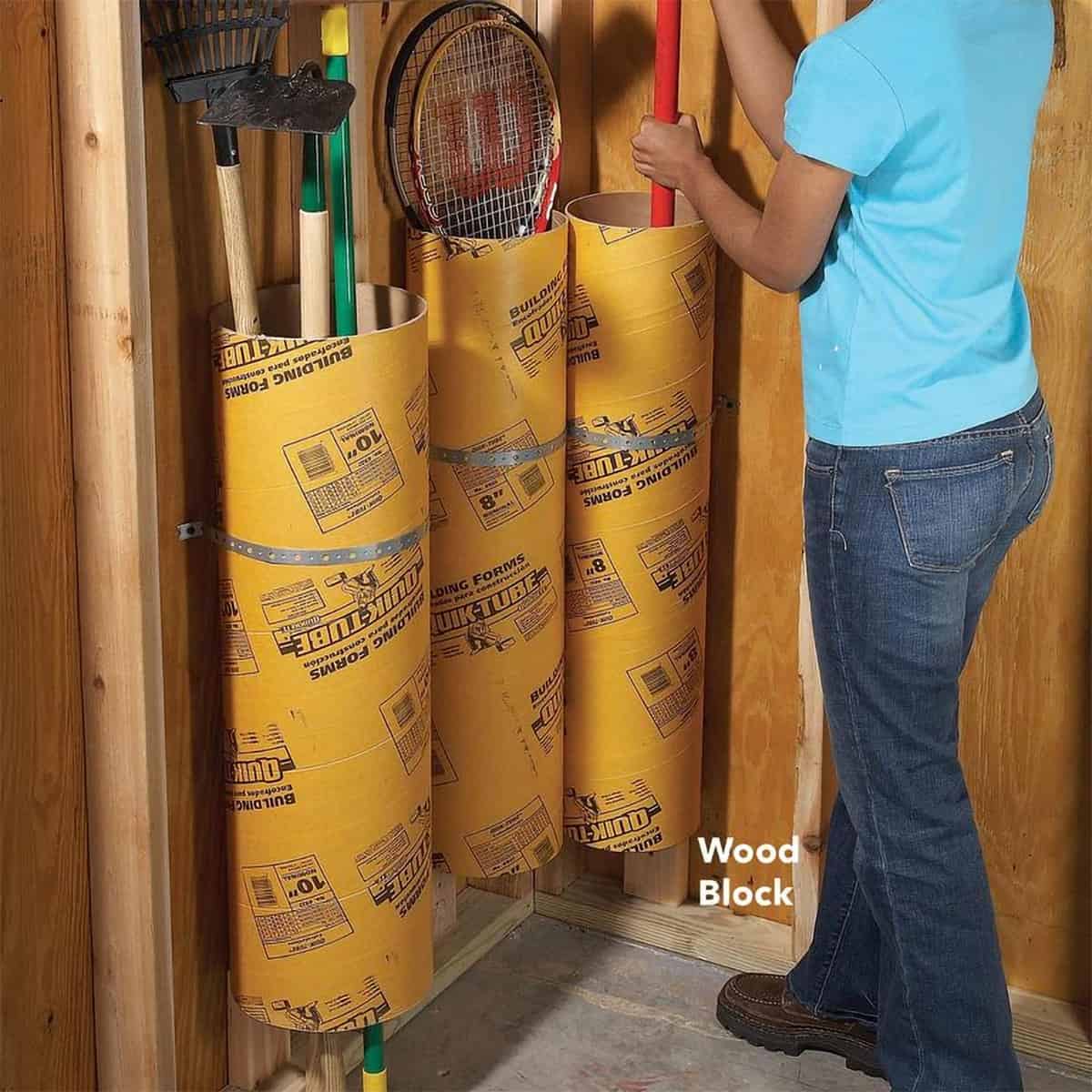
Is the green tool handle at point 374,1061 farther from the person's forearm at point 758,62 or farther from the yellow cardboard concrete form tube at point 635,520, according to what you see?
the person's forearm at point 758,62

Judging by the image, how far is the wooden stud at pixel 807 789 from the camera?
2117 mm

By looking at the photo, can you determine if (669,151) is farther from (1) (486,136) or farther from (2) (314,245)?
(2) (314,245)

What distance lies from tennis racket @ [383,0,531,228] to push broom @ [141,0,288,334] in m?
0.22

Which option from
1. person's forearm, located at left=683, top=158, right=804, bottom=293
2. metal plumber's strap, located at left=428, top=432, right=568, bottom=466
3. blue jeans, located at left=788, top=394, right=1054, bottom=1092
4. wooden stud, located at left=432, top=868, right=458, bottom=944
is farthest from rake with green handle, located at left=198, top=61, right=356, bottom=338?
wooden stud, located at left=432, top=868, right=458, bottom=944

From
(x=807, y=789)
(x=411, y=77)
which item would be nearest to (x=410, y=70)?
(x=411, y=77)

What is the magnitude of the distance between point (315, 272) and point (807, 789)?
957 millimetres

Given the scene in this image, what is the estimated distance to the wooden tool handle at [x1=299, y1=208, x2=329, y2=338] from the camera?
1604 mm

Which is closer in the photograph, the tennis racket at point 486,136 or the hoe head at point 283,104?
the hoe head at point 283,104

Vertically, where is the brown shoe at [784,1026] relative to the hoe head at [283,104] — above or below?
below

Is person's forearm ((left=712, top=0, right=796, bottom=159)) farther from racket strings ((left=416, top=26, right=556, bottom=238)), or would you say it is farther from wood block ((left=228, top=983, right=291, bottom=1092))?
wood block ((left=228, top=983, right=291, bottom=1092))

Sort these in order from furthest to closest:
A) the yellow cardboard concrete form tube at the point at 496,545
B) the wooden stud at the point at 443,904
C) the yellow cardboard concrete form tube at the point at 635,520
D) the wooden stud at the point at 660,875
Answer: the wooden stud at the point at 660,875, the wooden stud at the point at 443,904, the yellow cardboard concrete form tube at the point at 635,520, the yellow cardboard concrete form tube at the point at 496,545

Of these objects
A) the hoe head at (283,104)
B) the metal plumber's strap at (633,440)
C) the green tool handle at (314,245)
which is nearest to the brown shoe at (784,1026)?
the metal plumber's strap at (633,440)

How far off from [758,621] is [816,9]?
76 cm

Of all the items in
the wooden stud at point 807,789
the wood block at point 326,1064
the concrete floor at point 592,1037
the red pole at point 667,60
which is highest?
the red pole at point 667,60
